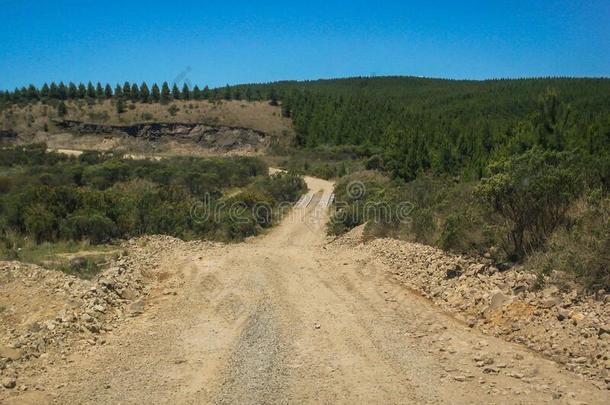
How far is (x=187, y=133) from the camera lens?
7556 centimetres

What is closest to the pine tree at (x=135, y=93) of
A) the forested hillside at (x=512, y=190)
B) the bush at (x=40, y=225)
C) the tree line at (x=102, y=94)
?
the tree line at (x=102, y=94)

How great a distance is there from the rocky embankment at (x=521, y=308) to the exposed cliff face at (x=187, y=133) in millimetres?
64273

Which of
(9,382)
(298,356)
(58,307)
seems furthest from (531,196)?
(9,382)

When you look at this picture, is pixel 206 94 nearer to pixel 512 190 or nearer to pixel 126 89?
pixel 126 89

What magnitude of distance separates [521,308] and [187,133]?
7137cm

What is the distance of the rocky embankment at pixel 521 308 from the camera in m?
6.70

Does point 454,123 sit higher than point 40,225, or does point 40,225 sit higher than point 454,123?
point 454,123

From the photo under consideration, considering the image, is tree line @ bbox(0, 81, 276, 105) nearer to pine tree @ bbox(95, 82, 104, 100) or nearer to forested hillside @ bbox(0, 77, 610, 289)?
pine tree @ bbox(95, 82, 104, 100)

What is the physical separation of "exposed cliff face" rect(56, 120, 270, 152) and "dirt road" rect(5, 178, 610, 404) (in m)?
64.3

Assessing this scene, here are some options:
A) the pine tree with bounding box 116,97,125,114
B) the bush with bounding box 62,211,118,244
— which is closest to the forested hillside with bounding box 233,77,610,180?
the bush with bounding box 62,211,118,244

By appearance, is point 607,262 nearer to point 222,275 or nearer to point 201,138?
point 222,275

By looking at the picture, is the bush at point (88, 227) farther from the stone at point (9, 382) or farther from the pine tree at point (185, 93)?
the pine tree at point (185, 93)

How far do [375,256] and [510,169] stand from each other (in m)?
4.41

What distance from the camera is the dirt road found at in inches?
245
